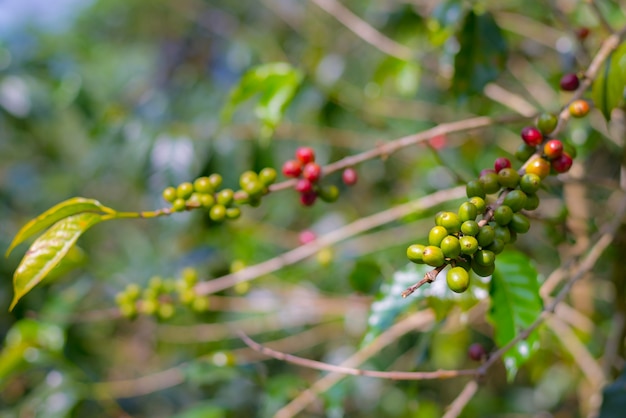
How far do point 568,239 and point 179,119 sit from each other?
1254 millimetres

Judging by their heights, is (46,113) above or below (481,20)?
below

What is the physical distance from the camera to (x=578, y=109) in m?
0.79

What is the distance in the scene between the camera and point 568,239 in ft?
3.74

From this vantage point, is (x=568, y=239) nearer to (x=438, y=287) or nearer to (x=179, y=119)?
(x=438, y=287)

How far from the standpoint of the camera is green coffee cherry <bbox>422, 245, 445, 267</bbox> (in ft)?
1.87

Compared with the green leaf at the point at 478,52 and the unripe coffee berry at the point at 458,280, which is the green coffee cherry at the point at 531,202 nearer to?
the unripe coffee berry at the point at 458,280

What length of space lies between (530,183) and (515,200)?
0.03m

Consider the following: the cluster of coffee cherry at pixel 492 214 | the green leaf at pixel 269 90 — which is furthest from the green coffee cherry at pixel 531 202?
the green leaf at pixel 269 90

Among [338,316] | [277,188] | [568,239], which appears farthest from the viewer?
[338,316]

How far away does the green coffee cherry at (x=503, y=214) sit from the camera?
2.09 feet

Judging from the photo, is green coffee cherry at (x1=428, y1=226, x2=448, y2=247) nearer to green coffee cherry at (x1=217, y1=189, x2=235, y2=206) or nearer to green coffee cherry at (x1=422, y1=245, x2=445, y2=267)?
green coffee cherry at (x1=422, y1=245, x2=445, y2=267)

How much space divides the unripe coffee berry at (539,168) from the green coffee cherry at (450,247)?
0.61 ft

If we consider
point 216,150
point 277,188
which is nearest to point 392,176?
point 216,150

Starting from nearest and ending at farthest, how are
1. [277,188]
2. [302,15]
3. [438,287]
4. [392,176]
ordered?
1. [277,188]
2. [438,287]
3. [392,176]
4. [302,15]
